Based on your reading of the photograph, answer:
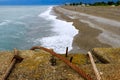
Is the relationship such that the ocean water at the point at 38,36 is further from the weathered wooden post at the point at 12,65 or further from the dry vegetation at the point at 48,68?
the weathered wooden post at the point at 12,65

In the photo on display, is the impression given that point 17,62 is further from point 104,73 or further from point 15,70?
point 104,73

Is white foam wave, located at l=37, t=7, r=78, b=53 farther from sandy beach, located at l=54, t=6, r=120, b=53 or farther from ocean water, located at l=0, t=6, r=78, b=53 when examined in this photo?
sandy beach, located at l=54, t=6, r=120, b=53

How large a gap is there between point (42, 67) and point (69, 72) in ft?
1.60

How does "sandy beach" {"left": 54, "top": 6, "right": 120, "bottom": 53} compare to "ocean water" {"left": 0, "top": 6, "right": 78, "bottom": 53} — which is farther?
"ocean water" {"left": 0, "top": 6, "right": 78, "bottom": 53}

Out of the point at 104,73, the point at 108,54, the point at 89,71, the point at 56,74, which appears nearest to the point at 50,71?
the point at 56,74

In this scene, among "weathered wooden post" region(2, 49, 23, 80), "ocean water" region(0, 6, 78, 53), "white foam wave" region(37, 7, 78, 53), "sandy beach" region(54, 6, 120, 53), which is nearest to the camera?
"weathered wooden post" region(2, 49, 23, 80)

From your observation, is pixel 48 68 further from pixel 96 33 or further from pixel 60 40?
pixel 96 33

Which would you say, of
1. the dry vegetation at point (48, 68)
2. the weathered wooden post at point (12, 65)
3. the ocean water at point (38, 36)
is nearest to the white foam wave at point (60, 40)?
the ocean water at point (38, 36)

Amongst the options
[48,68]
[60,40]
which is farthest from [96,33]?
[48,68]

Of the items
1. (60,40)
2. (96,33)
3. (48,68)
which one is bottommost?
(96,33)

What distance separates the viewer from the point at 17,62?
165 inches

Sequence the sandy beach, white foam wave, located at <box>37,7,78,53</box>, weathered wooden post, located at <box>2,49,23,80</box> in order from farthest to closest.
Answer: the sandy beach → white foam wave, located at <box>37,7,78,53</box> → weathered wooden post, located at <box>2,49,23,80</box>

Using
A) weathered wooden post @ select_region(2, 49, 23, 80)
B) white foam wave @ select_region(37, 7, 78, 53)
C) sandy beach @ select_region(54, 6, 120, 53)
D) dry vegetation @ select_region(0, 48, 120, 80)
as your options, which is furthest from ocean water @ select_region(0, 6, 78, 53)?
weathered wooden post @ select_region(2, 49, 23, 80)

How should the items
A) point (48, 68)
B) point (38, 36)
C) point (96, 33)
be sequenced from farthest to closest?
1. point (38, 36)
2. point (96, 33)
3. point (48, 68)
